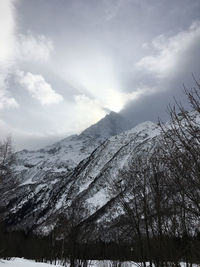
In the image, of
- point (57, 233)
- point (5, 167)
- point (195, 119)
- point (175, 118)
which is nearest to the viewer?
point (195, 119)

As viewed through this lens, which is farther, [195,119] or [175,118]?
[175,118]

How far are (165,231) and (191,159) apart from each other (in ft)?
23.8

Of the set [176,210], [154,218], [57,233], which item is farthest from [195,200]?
→ [57,233]

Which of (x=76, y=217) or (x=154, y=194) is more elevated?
(x=76, y=217)

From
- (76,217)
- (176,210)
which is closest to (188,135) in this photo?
(176,210)

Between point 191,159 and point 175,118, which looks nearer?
point 191,159

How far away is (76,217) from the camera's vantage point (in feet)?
119

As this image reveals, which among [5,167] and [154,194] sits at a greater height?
[5,167]

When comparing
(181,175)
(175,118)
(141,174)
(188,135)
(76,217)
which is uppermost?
(76,217)

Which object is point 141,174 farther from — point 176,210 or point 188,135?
point 188,135

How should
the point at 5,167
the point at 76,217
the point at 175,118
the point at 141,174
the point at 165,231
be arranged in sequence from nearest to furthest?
the point at 175,118
the point at 165,231
the point at 141,174
the point at 5,167
the point at 76,217

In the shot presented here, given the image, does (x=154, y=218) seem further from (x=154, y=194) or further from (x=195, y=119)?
(x=195, y=119)

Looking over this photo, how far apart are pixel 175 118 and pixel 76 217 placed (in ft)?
103

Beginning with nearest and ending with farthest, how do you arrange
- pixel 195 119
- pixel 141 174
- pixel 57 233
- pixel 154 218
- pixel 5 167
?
pixel 195 119 → pixel 154 218 → pixel 141 174 → pixel 5 167 → pixel 57 233
